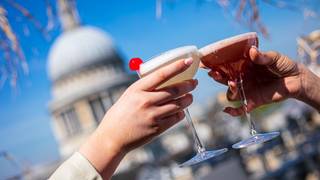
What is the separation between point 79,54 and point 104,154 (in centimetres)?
3511

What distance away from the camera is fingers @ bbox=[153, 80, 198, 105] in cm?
97

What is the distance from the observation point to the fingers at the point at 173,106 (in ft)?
3.20

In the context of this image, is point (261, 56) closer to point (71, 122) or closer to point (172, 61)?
point (172, 61)

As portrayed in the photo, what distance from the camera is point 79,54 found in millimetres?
35594

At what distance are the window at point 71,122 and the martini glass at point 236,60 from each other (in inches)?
1297

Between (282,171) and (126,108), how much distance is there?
6701mm

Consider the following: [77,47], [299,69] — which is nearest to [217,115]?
[77,47]

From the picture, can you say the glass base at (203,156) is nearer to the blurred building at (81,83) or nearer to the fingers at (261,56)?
the fingers at (261,56)

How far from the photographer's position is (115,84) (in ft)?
112

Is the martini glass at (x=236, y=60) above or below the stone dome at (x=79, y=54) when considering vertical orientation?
below

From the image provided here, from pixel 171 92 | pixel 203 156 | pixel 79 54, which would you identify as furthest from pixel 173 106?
pixel 79 54

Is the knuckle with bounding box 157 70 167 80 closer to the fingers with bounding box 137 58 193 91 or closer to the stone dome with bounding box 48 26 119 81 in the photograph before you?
the fingers with bounding box 137 58 193 91

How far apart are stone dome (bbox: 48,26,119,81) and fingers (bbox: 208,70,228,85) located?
34116 mm

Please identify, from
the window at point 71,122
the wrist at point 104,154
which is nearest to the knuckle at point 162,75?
the wrist at point 104,154
